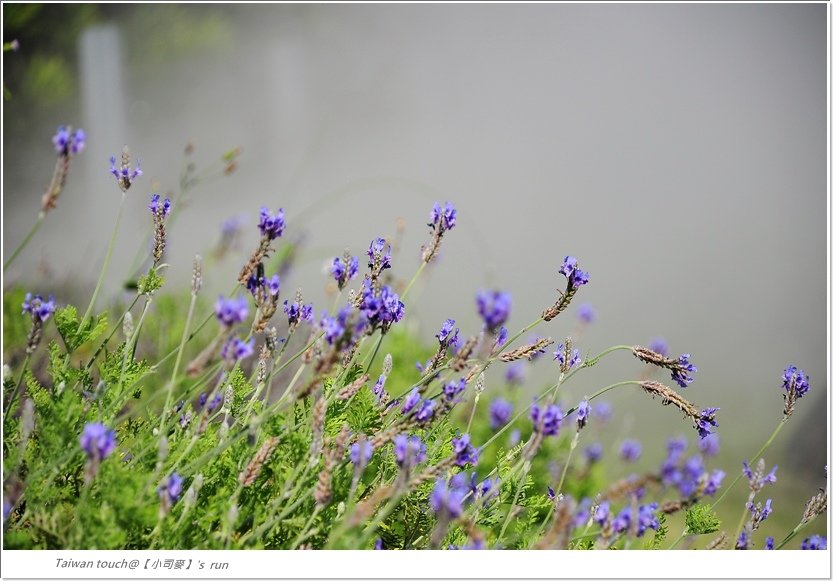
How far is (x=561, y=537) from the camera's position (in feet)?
3.73

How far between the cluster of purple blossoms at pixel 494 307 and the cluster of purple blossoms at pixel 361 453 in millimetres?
310

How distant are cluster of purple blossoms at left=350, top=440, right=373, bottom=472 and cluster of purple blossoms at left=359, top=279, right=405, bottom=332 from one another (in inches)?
8.2

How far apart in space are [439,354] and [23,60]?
320 centimetres

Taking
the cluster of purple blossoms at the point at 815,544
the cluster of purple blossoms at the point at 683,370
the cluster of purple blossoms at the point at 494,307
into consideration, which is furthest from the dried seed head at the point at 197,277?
the cluster of purple blossoms at the point at 815,544

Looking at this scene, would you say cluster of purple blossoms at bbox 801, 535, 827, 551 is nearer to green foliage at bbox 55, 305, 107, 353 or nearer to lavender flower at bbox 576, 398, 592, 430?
lavender flower at bbox 576, 398, 592, 430

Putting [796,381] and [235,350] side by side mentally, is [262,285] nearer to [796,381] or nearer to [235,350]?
[235,350]

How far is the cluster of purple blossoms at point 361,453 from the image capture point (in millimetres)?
1215

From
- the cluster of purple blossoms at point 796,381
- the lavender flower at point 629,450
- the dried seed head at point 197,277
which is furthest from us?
the lavender flower at point 629,450

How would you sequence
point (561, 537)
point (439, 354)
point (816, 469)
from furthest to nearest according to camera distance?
point (816, 469) → point (439, 354) → point (561, 537)

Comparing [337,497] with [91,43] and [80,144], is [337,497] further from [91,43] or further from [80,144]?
[91,43]

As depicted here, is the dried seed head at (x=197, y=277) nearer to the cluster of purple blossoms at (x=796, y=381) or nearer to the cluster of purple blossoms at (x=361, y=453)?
the cluster of purple blossoms at (x=361, y=453)

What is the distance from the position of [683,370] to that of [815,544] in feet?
1.66

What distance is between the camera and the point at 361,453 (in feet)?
4.11

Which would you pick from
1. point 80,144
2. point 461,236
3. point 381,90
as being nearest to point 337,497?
point 80,144
